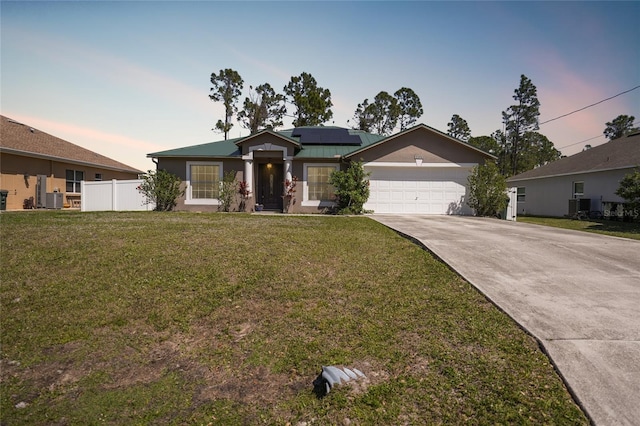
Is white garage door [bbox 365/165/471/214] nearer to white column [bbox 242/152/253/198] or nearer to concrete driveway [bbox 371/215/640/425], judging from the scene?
white column [bbox 242/152/253/198]

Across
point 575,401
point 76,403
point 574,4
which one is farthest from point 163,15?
point 574,4

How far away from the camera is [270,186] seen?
17.1 meters

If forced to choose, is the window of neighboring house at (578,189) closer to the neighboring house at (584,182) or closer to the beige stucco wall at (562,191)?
the neighboring house at (584,182)

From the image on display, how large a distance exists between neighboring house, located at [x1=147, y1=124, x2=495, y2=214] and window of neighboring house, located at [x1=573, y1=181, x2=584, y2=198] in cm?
888

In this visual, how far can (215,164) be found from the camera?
16062 mm

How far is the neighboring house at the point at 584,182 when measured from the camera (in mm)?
16594

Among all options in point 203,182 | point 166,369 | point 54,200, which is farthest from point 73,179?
point 166,369

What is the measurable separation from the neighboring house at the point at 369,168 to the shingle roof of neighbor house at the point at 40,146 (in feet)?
27.4

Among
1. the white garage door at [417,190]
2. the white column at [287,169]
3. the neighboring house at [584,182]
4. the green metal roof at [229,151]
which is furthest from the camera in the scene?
the neighboring house at [584,182]

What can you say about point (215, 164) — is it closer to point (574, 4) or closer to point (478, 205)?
point (478, 205)

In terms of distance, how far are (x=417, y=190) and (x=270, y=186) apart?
8.15 meters

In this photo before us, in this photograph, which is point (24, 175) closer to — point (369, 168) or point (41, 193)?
point (41, 193)

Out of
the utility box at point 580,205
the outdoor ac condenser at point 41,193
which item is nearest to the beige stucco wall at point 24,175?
the outdoor ac condenser at point 41,193

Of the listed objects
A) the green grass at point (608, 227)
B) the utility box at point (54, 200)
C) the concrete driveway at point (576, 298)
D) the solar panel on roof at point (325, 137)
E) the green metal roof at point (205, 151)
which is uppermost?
the solar panel on roof at point (325, 137)
